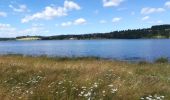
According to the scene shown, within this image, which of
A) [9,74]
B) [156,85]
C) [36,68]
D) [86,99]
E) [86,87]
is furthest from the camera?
[36,68]

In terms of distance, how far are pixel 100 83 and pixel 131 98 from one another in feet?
4.64

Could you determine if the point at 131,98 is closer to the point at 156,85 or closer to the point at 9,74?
the point at 156,85

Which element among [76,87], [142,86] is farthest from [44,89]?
[142,86]

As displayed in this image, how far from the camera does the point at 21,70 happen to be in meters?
12.8

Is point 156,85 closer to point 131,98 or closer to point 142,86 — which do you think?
point 142,86

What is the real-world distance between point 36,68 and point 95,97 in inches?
229

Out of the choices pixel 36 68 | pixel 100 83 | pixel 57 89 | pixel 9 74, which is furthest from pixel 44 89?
pixel 36 68

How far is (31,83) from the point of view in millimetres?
9938

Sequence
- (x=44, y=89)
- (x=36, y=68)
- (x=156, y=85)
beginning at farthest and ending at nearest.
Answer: (x=36, y=68)
(x=156, y=85)
(x=44, y=89)

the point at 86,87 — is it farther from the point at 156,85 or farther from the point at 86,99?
the point at 156,85

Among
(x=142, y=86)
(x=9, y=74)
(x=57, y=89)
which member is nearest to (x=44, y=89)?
(x=57, y=89)

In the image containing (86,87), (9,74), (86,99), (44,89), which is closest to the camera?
(86,99)

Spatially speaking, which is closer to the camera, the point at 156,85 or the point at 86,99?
the point at 86,99

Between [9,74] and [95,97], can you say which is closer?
[95,97]
